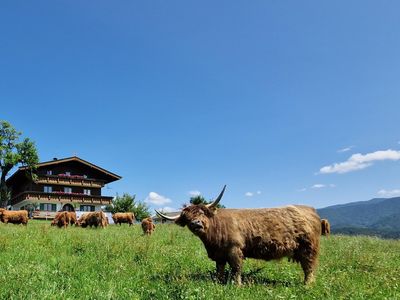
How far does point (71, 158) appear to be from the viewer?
71.6 meters

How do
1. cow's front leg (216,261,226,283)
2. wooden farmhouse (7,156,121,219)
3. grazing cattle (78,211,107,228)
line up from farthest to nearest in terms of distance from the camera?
1. wooden farmhouse (7,156,121,219)
2. grazing cattle (78,211,107,228)
3. cow's front leg (216,261,226,283)

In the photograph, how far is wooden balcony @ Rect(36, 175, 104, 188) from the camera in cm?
6950

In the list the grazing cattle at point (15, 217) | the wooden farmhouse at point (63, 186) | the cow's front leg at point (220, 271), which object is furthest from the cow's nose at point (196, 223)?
the wooden farmhouse at point (63, 186)

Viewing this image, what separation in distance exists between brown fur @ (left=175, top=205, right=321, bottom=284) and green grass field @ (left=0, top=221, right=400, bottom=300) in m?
0.46

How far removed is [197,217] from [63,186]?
220 feet

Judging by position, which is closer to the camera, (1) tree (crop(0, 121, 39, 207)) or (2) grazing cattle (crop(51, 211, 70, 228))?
(2) grazing cattle (crop(51, 211, 70, 228))

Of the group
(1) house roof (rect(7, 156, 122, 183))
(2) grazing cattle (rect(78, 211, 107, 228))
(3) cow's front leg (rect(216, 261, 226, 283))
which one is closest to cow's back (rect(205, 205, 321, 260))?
(3) cow's front leg (rect(216, 261, 226, 283))

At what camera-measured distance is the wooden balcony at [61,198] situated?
66438 mm

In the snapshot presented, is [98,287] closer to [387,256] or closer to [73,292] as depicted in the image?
[73,292]

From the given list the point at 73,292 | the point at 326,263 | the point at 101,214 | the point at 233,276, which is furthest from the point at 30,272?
the point at 101,214

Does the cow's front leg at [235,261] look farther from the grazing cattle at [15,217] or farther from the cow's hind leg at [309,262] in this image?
the grazing cattle at [15,217]

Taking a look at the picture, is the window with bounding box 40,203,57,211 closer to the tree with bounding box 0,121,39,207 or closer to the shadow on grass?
the tree with bounding box 0,121,39,207

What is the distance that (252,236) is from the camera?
9219 mm

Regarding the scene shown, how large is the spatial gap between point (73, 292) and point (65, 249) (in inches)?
241
